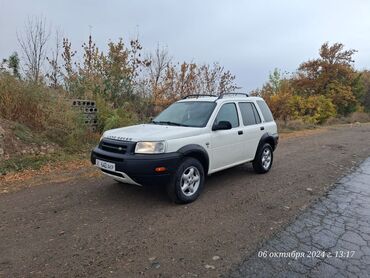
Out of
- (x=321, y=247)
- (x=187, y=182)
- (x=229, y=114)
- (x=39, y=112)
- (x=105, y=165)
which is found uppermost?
(x=39, y=112)

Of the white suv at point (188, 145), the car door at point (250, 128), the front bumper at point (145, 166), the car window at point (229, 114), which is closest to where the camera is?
the front bumper at point (145, 166)

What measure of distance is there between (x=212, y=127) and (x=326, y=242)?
2.60 m

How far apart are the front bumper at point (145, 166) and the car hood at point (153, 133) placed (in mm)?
271

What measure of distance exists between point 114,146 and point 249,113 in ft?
10.4

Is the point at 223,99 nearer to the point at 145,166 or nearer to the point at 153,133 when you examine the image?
the point at 153,133

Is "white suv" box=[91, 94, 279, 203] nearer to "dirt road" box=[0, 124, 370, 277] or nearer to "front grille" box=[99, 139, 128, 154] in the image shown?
"front grille" box=[99, 139, 128, 154]

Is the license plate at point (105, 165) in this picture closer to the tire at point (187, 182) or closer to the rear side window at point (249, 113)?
the tire at point (187, 182)

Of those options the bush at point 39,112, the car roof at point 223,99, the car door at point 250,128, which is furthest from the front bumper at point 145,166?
the bush at point 39,112

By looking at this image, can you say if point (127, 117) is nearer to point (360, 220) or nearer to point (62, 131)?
point (62, 131)

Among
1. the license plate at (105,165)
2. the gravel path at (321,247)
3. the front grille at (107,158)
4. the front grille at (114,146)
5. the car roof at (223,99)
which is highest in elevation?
the car roof at (223,99)

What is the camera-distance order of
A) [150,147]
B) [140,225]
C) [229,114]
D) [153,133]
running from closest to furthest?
[140,225]
[150,147]
[153,133]
[229,114]

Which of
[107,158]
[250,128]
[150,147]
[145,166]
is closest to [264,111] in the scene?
[250,128]

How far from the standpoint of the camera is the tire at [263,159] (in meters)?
6.95

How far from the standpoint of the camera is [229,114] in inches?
244
